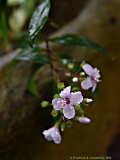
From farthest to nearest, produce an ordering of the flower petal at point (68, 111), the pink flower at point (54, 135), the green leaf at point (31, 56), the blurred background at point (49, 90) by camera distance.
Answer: the blurred background at point (49, 90), the green leaf at point (31, 56), the pink flower at point (54, 135), the flower petal at point (68, 111)

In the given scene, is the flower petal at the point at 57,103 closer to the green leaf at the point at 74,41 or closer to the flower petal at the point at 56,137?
the flower petal at the point at 56,137

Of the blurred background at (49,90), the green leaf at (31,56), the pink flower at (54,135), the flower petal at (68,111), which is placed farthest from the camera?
the blurred background at (49,90)

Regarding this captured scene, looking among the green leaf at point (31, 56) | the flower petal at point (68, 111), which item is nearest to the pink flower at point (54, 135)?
the flower petal at point (68, 111)

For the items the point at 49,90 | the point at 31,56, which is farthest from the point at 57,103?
the point at 49,90

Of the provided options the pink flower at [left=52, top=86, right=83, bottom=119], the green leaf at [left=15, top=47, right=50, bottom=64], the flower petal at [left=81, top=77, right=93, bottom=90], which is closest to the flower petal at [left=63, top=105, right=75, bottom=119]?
the pink flower at [left=52, top=86, right=83, bottom=119]

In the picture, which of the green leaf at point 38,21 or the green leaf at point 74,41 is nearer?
the green leaf at point 38,21

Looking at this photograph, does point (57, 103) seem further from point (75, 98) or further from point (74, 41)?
point (74, 41)

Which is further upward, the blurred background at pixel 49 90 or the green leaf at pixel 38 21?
the green leaf at pixel 38 21

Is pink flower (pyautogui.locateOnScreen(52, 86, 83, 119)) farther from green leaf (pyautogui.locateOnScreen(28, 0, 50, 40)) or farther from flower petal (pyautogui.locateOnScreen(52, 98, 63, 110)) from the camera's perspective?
green leaf (pyautogui.locateOnScreen(28, 0, 50, 40))
